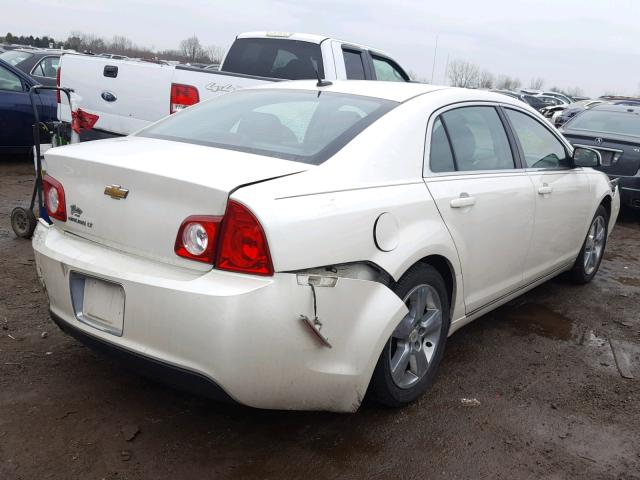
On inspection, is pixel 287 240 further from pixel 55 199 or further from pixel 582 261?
pixel 582 261

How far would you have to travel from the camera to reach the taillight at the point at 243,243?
2379 mm

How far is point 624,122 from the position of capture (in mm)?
9469

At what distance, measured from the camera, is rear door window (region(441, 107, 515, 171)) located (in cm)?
352

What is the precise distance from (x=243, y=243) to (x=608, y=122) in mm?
8732

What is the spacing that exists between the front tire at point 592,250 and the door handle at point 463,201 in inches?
91.2

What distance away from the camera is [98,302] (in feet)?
8.86

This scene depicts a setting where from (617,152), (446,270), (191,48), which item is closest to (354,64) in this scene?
(617,152)

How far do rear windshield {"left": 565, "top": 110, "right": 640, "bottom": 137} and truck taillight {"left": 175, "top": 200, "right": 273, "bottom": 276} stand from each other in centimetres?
823

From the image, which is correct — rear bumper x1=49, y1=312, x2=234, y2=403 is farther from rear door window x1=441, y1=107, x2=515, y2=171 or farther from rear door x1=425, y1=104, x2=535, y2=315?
rear door window x1=441, y1=107, x2=515, y2=171

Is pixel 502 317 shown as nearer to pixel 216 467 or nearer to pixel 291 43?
pixel 216 467

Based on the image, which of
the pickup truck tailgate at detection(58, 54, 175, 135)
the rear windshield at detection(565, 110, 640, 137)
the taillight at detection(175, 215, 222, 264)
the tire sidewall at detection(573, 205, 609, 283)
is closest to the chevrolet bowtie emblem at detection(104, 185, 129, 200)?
the taillight at detection(175, 215, 222, 264)

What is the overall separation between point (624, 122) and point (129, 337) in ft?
29.4

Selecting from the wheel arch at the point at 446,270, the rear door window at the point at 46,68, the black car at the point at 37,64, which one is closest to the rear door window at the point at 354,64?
the wheel arch at the point at 446,270

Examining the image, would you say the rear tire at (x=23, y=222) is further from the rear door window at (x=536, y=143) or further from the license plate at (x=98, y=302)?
the rear door window at (x=536, y=143)
